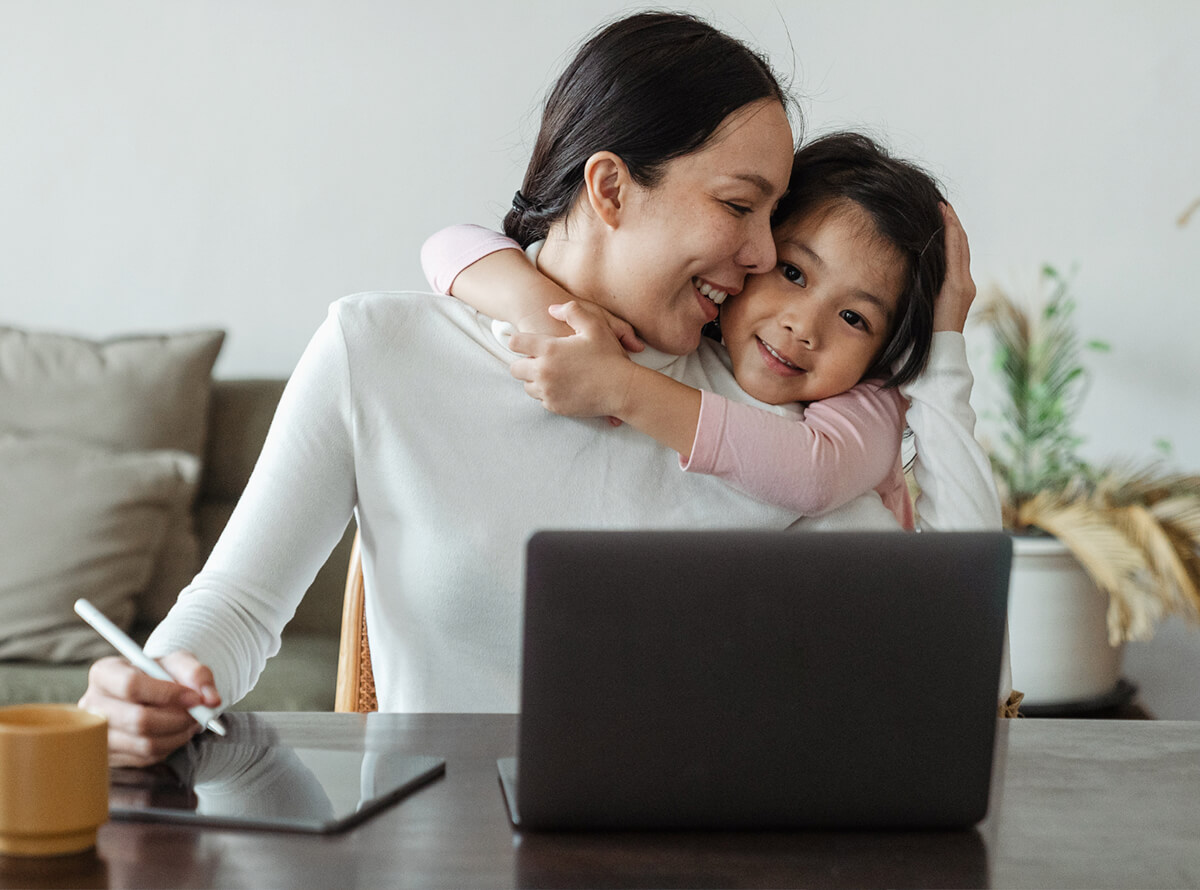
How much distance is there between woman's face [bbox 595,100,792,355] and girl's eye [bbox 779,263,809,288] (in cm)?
4

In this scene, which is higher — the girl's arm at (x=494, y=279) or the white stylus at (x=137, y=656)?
the girl's arm at (x=494, y=279)

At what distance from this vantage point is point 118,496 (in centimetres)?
216

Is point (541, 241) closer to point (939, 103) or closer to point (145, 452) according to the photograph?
point (145, 452)

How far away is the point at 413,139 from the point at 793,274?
155 cm

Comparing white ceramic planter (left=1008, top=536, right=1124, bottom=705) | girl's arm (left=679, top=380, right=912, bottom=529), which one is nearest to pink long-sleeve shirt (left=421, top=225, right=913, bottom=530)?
girl's arm (left=679, top=380, right=912, bottom=529)

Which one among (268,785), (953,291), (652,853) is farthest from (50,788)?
(953,291)

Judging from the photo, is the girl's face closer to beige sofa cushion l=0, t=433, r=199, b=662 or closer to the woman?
the woman

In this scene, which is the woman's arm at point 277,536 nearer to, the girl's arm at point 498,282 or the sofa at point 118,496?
the girl's arm at point 498,282

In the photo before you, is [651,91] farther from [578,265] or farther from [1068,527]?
[1068,527]

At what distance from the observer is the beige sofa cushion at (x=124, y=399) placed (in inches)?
88.7

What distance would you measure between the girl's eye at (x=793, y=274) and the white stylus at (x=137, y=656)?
0.70 m

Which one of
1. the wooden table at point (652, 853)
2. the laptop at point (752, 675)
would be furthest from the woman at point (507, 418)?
the laptop at point (752, 675)

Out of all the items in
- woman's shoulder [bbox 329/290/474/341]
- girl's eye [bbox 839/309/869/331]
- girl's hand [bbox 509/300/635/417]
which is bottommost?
girl's hand [bbox 509/300/635/417]

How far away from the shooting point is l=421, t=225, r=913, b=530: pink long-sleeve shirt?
112cm
